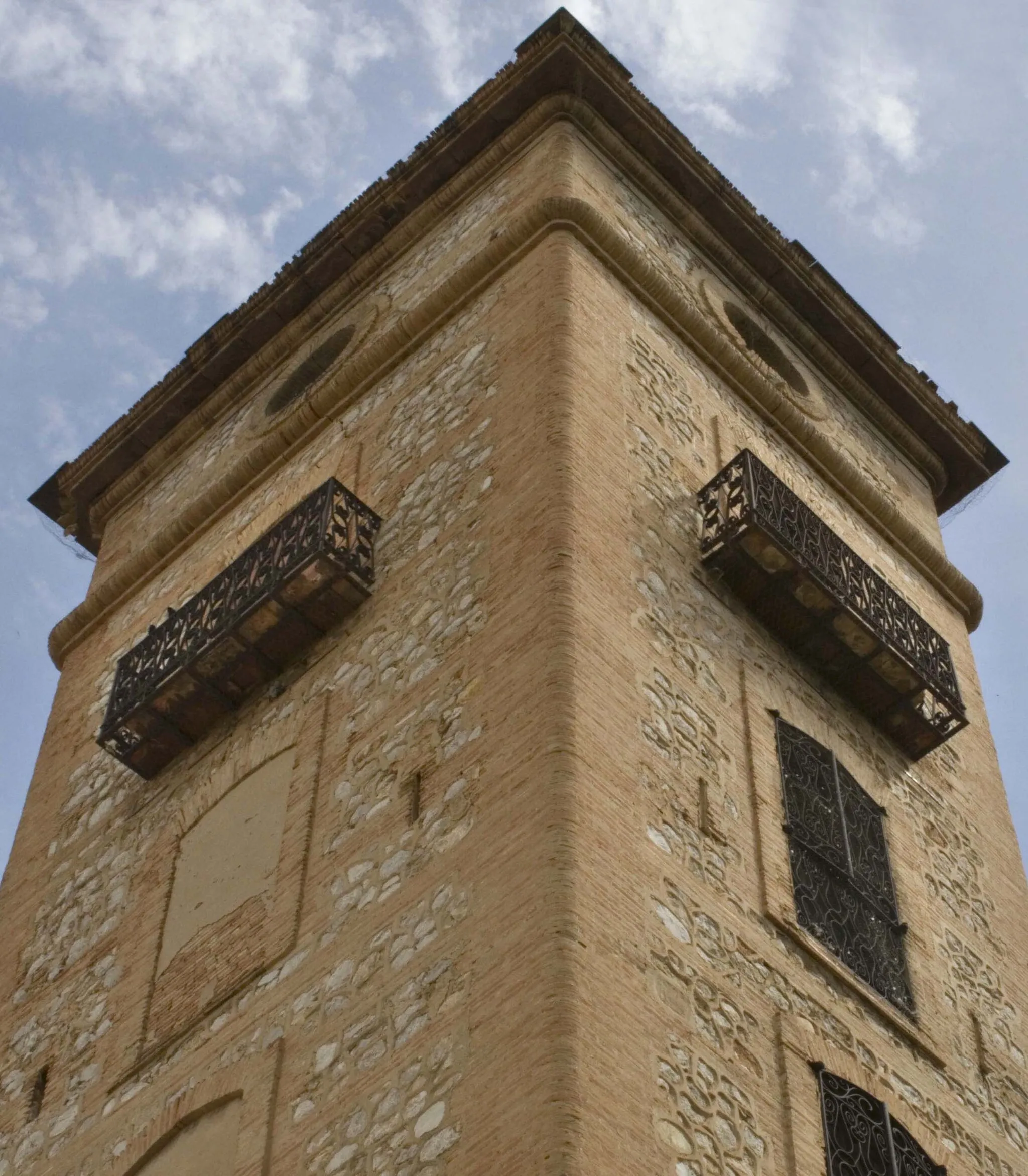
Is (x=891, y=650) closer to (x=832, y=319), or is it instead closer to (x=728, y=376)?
(x=728, y=376)

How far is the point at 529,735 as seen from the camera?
1164 centimetres

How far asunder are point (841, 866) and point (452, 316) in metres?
5.32

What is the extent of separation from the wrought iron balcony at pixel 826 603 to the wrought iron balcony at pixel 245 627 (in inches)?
88.2

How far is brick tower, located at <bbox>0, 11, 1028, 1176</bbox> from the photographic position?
35.3 feet

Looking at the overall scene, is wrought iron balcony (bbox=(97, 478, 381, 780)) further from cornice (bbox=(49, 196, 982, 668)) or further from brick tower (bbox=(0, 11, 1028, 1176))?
cornice (bbox=(49, 196, 982, 668))

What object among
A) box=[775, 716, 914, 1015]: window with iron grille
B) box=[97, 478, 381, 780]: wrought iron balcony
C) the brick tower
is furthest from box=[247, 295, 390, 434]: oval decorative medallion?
box=[775, 716, 914, 1015]: window with iron grille

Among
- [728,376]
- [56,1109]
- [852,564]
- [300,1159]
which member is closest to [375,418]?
[728,376]

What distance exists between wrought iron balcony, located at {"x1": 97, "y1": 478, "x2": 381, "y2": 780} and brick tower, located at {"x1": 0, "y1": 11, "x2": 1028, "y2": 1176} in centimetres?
3

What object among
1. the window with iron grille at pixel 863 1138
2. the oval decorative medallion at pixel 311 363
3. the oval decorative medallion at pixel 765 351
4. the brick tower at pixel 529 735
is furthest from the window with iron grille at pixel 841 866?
the oval decorative medallion at pixel 311 363

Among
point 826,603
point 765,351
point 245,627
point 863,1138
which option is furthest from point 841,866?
point 765,351

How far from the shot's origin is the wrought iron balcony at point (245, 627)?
1416 cm

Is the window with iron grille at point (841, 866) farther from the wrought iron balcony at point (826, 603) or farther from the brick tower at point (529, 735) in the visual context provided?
the wrought iron balcony at point (826, 603)

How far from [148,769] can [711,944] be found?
4.90 meters

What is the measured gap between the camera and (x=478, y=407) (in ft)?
48.9
